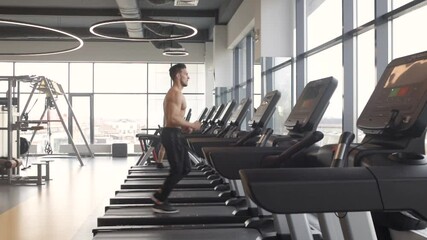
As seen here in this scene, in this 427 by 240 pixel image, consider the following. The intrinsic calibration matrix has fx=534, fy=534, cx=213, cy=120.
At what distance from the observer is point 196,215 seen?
4414mm

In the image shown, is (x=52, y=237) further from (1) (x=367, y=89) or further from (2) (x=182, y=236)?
A: (1) (x=367, y=89)

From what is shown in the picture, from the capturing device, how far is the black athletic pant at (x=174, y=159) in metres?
4.74

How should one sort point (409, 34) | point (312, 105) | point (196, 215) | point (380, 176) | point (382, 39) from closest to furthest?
point (380, 176), point (312, 105), point (409, 34), point (196, 215), point (382, 39)

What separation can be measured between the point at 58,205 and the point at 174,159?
6.65ft

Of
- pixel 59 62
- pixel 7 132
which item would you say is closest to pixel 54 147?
pixel 59 62

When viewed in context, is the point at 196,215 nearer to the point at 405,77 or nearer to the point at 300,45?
the point at 405,77

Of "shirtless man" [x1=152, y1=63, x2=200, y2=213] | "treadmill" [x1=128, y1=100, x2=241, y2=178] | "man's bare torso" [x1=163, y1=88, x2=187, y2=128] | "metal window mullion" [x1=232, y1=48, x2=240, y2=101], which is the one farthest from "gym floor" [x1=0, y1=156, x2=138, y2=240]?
"metal window mullion" [x1=232, y1=48, x2=240, y2=101]

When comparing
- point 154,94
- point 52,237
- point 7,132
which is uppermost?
point 154,94

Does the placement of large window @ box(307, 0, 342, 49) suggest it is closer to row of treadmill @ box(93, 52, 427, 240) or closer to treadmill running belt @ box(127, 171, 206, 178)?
treadmill running belt @ box(127, 171, 206, 178)

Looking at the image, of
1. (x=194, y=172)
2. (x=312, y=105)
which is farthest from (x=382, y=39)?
(x=194, y=172)

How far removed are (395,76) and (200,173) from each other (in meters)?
5.81

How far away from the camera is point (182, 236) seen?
147 inches

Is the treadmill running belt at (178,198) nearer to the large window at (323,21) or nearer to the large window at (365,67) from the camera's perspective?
the large window at (365,67)

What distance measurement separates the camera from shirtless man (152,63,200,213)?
4727 millimetres
